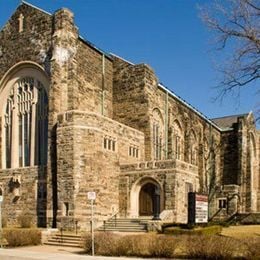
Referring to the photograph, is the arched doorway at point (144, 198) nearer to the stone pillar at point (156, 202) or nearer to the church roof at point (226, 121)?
the stone pillar at point (156, 202)

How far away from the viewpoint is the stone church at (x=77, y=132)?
3544 cm

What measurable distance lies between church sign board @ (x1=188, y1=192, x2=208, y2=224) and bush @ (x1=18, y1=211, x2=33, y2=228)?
48.3 ft

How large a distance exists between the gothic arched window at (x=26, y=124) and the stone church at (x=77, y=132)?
87mm

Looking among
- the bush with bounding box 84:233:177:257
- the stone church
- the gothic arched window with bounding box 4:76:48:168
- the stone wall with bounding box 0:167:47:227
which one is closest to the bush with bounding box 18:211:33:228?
the stone wall with bounding box 0:167:47:227

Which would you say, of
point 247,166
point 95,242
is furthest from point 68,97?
point 247,166

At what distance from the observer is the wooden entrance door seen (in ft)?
127

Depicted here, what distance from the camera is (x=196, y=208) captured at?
86.6ft

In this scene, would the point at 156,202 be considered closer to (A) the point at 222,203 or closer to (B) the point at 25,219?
(B) the point at 25,219

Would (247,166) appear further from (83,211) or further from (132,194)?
(83,211)

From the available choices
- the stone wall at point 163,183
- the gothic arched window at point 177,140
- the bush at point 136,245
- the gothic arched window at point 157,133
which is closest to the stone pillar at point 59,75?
the stone wall at point 163,183

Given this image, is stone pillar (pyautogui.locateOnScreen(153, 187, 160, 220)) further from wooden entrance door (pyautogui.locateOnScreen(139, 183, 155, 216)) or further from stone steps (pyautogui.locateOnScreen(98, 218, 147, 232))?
stone steps (pyautogui.locateOnScreen(98, 218, 147, 232))

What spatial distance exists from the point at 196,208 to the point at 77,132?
12.2m

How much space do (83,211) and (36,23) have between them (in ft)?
55.8

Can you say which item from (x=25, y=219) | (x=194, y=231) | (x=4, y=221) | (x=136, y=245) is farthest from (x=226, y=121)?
(x=136, y=245)
